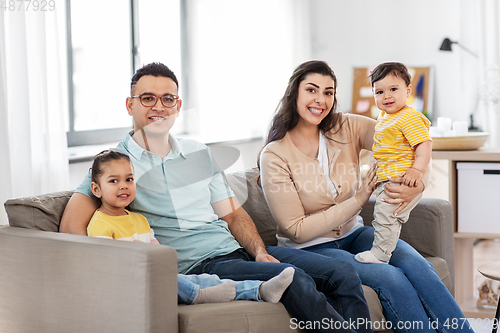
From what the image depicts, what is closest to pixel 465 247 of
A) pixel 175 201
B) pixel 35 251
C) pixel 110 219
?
pixel 175 201

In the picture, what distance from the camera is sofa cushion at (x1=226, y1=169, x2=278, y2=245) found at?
2.25m

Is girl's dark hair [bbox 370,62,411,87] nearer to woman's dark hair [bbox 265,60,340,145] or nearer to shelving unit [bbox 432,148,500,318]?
woman's dark hair [bbox 265,60,340,145]

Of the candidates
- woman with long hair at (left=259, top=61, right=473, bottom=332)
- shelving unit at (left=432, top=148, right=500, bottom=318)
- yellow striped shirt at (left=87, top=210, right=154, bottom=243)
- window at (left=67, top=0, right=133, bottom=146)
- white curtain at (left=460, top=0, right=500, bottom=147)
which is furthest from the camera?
white curtain at (left=460, top=0, right=500, bottom=147)

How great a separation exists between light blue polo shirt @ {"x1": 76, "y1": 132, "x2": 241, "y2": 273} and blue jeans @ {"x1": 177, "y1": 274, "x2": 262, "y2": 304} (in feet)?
0.57

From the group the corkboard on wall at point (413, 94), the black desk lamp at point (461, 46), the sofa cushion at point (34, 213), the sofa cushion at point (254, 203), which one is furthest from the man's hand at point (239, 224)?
the black desk lamp at point (461, 46)

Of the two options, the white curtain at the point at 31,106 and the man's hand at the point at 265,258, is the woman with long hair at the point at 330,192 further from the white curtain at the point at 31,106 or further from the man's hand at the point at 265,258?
the white curtain at the point at 31,106

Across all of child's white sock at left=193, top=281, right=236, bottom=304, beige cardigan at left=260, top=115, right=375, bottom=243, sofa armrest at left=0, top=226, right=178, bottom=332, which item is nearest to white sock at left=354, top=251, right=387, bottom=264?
beige cardigan at left=260, top=115, right=375, bottom=243

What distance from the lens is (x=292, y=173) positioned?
199 cm

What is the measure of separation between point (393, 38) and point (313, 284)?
10.8 ft

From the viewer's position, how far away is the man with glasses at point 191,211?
1.71 meters

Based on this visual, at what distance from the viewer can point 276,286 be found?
157 cm

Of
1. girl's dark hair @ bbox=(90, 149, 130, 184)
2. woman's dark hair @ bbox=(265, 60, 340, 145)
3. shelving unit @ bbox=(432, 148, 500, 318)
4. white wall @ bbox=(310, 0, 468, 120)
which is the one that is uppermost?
white wall @ bbox=(310, 0, 468, 120)

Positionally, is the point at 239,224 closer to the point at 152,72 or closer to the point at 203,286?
the point at 203,286

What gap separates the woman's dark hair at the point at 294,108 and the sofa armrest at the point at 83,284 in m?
0.76
